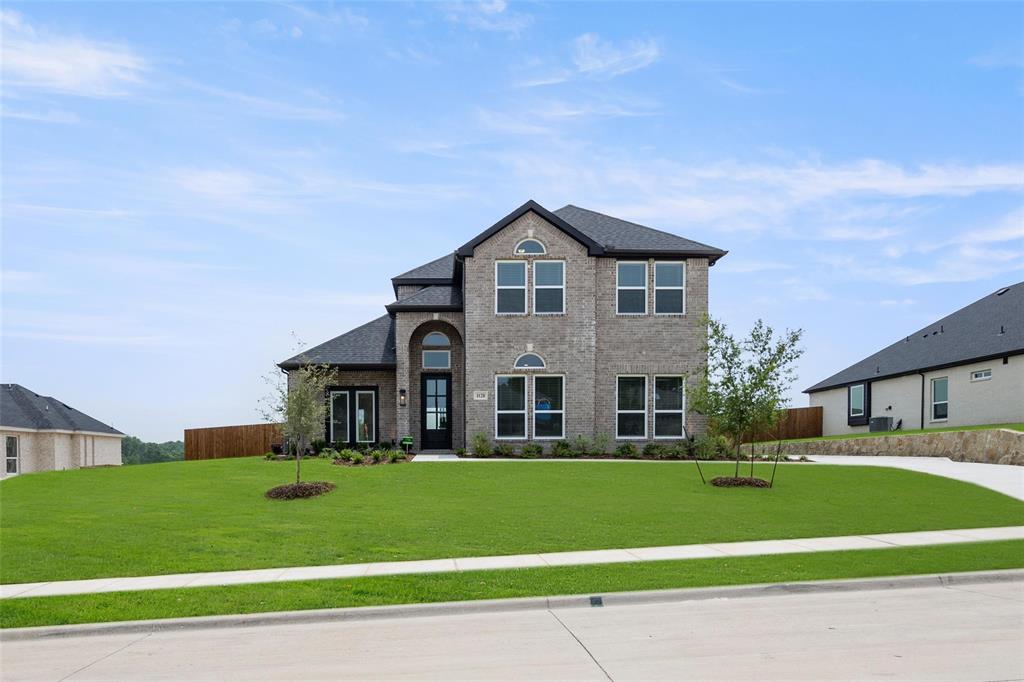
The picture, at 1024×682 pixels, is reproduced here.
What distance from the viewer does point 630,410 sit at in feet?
89.4

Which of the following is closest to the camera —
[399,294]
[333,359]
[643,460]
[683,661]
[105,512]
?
[683,661]

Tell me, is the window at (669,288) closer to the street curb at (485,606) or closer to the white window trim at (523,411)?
the white window trim at (523,411)

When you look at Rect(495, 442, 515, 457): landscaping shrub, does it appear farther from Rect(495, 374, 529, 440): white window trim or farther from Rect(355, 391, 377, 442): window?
Rect(355, 391, 377, 442): window

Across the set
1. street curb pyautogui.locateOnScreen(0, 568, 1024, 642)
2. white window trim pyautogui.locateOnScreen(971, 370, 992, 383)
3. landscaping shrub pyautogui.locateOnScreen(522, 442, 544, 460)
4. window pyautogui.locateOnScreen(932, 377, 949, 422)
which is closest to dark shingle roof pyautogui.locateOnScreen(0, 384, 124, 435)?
landscaping shrub pyautogui.locateOnScreen(522, 442, 544, 460)

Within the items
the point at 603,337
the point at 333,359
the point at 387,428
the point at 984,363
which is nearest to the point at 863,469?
the point at 603,337

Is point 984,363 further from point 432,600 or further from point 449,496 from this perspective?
point 432,600

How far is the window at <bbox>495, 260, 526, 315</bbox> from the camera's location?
89.2 ft

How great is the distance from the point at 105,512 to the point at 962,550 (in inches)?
617

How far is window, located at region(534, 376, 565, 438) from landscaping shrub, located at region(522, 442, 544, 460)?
583 mm

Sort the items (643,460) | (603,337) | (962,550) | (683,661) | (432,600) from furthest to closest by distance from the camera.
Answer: (603,337) < (643,460) < (962,550) < (432,600) < (683,661)

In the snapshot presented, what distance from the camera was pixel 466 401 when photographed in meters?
27.0

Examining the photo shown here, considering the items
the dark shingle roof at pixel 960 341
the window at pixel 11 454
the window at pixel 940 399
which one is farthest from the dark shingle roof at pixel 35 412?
the window at pixel 940 399

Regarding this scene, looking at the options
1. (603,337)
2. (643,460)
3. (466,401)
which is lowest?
(643,460)

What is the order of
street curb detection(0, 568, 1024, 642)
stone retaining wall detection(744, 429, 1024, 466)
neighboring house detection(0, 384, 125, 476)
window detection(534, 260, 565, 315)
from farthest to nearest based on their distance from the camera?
1. neighboring house detection(0, 384, 125, 476)
2. window detection(534, 260, 565, 315)
3. stone retaining wall detection(744, 429, 1024, 466)
4. street curb detection(0, 568, 1024, 642)
